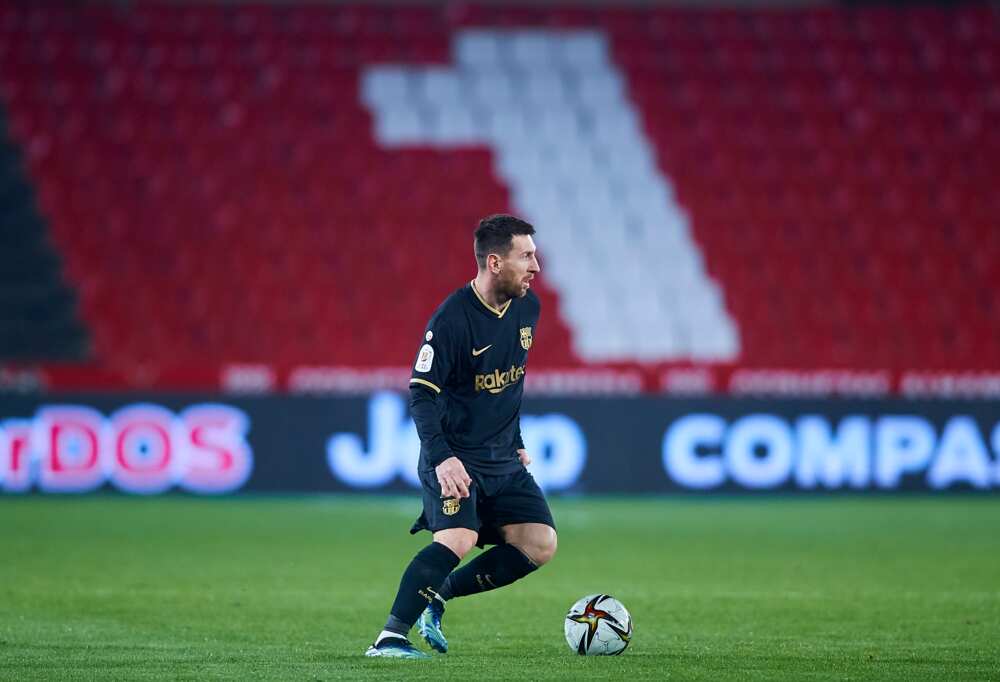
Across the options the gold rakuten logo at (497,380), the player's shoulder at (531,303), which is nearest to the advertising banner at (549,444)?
the player's shoulder at (531,303)

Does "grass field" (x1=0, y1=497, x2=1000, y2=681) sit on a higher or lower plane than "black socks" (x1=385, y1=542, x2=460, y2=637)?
lower

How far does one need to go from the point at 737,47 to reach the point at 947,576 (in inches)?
488

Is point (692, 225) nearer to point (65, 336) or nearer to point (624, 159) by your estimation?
point (624, 159)

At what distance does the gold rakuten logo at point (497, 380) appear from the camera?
6160 mm

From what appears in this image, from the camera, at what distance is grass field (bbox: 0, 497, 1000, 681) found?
19.0 feet

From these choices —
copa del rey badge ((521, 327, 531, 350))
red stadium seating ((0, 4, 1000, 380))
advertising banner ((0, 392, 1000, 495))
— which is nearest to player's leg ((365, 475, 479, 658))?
copa del rey badge ((521, 327, 531, 350))

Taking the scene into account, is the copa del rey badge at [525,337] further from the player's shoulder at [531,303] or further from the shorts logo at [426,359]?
the shorts logo at [426,359]

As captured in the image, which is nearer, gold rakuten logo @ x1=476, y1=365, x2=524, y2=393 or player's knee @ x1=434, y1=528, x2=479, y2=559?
player's knee @ x1=434, y1=528, x2=479, y2=559

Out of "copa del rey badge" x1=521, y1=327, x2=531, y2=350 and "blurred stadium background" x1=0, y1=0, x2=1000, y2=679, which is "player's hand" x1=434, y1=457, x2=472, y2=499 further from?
"blurred stadium background" x1=0, y1=0, x2=1000, y2=679

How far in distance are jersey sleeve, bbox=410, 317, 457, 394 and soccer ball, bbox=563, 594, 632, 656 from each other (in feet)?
3.52

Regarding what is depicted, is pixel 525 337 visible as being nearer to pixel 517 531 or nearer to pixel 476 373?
pixel 476 373

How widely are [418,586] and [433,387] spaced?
0.77 metres

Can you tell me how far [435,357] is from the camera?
5.99 metres

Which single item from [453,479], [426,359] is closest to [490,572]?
[453,479]
